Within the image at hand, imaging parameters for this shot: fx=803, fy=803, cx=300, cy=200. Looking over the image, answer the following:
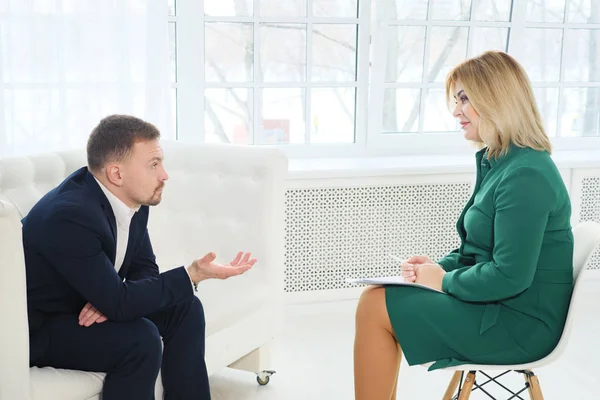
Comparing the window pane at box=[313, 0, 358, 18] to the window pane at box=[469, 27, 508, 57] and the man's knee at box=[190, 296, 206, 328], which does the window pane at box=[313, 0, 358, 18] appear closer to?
the window pane at box=[469, 27, 508, 57]

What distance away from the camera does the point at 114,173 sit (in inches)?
77.6

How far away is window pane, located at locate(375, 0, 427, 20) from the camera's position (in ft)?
12.3

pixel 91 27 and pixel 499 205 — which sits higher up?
pixel 91 27

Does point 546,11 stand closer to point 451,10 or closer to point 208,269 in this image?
point 451,10

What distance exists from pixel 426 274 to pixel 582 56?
7.81 ft

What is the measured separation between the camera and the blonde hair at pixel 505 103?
6.83 ft

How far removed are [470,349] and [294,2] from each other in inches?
84.0

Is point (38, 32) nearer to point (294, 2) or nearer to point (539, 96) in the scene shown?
point (294, 2)

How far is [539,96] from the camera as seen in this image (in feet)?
13.4

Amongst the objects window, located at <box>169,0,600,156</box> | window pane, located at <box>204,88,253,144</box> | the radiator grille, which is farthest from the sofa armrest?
the radiator grille

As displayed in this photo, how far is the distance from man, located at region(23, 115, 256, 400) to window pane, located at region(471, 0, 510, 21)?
2.31 meters

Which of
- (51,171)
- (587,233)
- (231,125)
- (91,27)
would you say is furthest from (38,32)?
(587,233)

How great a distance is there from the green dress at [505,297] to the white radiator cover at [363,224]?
4.60 feet

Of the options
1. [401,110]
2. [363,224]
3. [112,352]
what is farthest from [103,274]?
[401,110]
